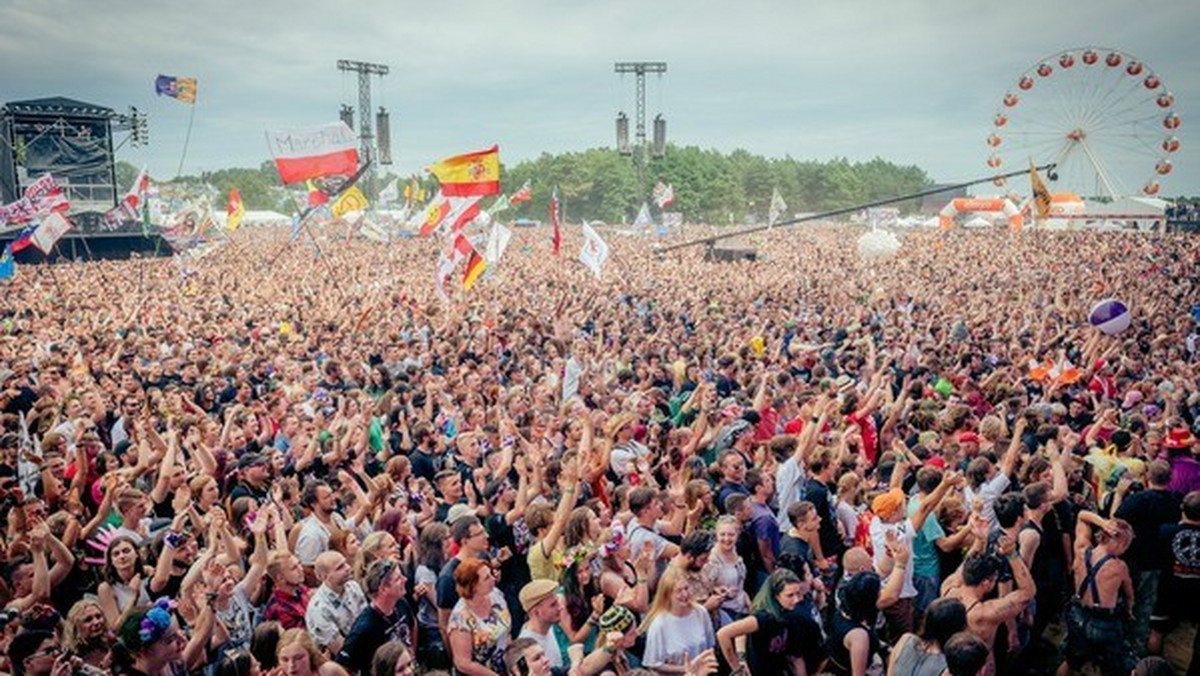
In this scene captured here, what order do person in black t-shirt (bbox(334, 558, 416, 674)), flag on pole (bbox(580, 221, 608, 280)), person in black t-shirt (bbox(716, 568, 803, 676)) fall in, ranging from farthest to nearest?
1. flag on pole (bbox(580, 221, 608, 280))
2. person in black t-shirt (bbox(716, 568, 803, 676))
3. person in black t-shirt (bbox(334, 558, 416, 674))

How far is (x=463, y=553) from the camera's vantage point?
14.6 ft

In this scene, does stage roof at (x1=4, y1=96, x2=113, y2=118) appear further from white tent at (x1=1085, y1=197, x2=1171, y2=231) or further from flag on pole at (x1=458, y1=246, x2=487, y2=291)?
white tent at (x1=1085, y1=197, x2=1171, y2=231)

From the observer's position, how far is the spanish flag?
16.2m

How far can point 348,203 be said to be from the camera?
888 inches

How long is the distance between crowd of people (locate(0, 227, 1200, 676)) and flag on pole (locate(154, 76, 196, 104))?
18749mm

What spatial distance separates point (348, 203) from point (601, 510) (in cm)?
1881

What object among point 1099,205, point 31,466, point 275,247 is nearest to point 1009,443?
point 31,466

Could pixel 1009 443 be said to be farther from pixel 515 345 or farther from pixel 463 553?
pixel 515 345

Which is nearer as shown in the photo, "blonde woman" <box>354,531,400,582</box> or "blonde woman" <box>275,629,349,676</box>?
"blonde woman" <box>275,629,349,676</box>

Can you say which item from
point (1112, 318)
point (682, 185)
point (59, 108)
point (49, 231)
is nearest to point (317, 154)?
point (49, 231)

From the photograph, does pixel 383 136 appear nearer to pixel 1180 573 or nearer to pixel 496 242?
pixel 496 242

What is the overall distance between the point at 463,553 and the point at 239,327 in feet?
45.9

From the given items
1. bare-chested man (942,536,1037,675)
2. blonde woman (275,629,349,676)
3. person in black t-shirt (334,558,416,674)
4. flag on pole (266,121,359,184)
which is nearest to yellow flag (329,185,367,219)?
flag on pole (266,121,359,184)

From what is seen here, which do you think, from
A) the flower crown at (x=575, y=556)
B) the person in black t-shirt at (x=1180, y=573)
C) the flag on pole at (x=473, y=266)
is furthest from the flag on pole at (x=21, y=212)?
the person in black t-shirt at (x=1180, y=573)
